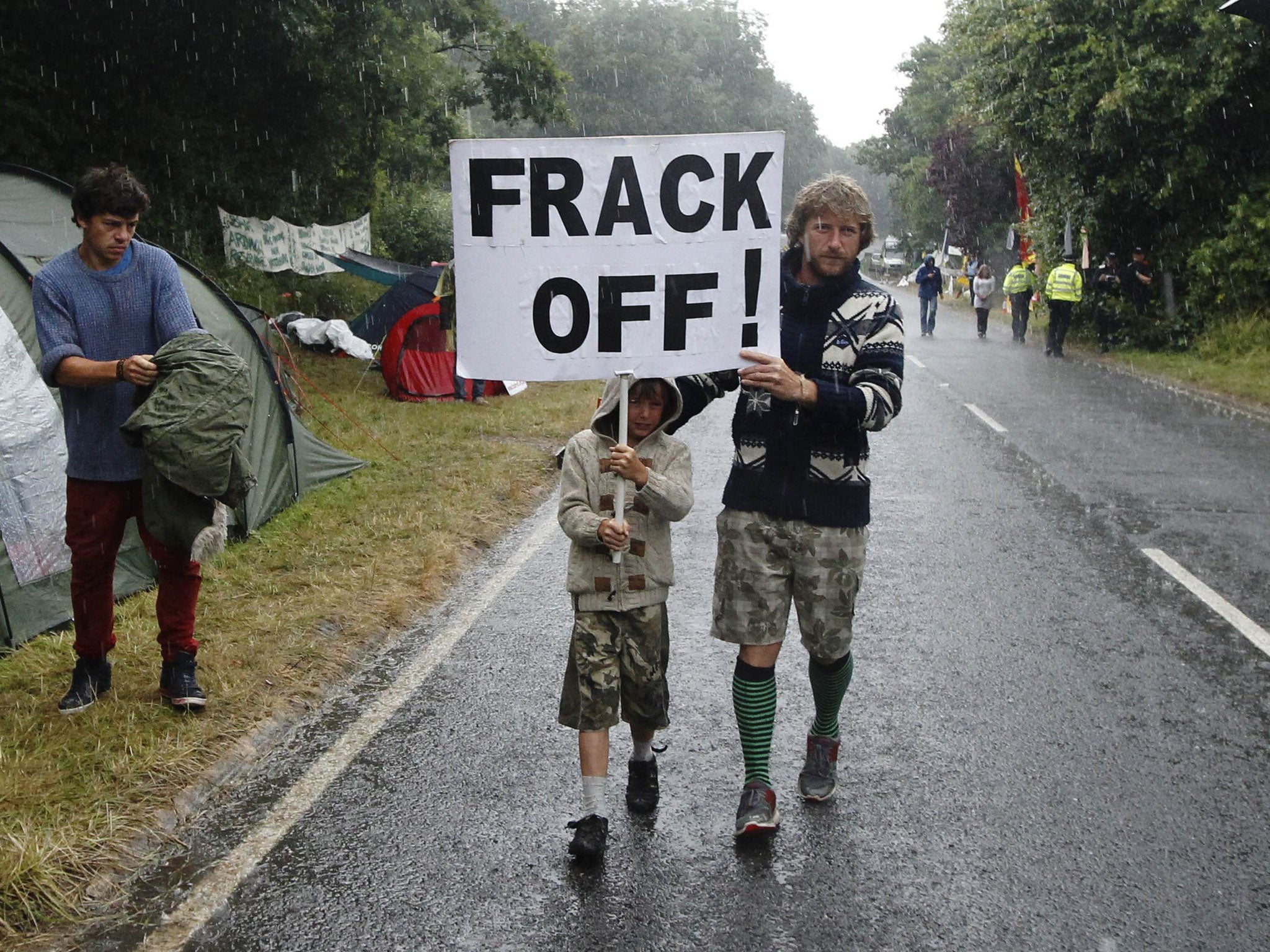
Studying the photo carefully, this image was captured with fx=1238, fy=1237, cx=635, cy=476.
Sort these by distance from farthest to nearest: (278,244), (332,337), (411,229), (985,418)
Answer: (411,229)
(278,244)
(332,337)
(985,418)

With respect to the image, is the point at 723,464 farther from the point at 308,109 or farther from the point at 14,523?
the point at 308,109

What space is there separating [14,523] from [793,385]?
12.4 ft

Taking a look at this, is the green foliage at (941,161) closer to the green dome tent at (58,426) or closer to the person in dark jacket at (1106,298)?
→ the person in dark jacket at (1106,298)

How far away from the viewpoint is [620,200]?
3531 millimetres

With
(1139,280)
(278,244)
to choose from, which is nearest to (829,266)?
(278,244)

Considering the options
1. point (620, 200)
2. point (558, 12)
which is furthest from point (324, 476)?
point (558, 12)

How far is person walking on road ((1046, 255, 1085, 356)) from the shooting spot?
20.6 metres

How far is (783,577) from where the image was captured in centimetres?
372

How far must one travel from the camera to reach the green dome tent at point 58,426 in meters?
5.48

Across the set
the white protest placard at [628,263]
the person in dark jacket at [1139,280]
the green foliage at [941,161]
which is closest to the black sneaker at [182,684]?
the white protest placard at [628,263]

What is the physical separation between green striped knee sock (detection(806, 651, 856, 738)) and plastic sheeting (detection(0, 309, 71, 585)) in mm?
3449

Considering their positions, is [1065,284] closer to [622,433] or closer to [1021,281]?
[1021,281]

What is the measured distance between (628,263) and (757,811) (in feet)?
5.46

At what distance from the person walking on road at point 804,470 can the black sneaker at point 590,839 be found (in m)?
0.43
